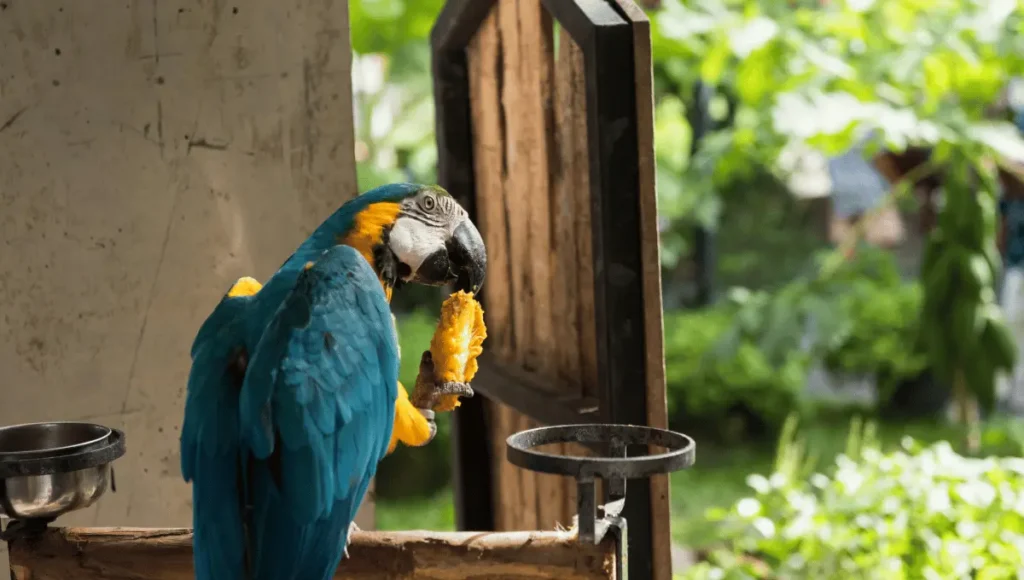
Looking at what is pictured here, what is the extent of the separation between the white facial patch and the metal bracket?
0.91 feet

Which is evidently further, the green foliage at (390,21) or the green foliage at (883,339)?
the green foliage at (883,339)

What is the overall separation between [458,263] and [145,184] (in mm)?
816

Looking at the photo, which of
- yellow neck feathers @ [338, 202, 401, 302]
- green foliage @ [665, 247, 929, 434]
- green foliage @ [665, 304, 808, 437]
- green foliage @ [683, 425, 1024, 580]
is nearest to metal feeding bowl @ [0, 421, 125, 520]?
yellow neck feathers @ [338, 202, 401, 302]

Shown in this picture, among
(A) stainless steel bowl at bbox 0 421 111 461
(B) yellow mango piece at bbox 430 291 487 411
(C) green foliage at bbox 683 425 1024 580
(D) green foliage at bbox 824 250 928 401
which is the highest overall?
(B) yellow mango piece at bbox 430 291 487 411

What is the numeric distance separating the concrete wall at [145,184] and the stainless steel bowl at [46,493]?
1.78 ft

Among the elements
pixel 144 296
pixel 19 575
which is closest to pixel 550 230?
pixel 144 296

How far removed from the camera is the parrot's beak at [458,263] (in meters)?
1.41

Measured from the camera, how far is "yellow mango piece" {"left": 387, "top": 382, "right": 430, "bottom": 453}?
4.65 feet

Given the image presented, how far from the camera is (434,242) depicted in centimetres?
140

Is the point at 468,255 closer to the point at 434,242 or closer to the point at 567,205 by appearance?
the point at 434,242

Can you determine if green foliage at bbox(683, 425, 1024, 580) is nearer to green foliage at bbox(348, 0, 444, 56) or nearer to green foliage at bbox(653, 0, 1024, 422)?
green foliage at bbox(653, 0, 1024, 422)

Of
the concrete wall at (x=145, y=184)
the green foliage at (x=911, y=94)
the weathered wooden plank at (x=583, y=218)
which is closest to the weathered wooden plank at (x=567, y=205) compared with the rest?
the weathered wooden plank at (x=583, y=218)

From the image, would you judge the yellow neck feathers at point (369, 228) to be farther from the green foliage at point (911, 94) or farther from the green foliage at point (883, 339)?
the green foliage at point (883, 339)

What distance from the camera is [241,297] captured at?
1.35 meters
